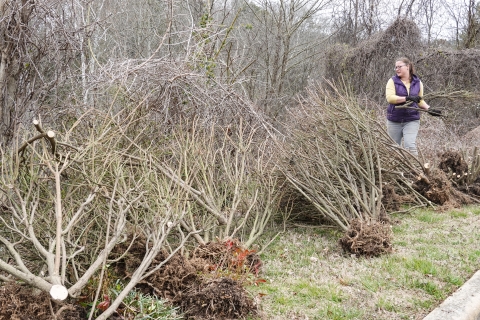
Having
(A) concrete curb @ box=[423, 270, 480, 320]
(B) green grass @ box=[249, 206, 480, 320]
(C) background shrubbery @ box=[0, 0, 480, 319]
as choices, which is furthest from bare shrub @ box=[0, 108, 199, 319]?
(A) concrete curb @ box=[423, 270, 480, 320]

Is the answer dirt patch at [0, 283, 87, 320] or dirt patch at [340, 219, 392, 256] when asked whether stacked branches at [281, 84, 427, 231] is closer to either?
dirt patch at [340, 219, 392, 256]

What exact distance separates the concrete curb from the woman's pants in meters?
3.52

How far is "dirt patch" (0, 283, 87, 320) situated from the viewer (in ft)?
9.03

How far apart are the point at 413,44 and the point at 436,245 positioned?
10970 mm

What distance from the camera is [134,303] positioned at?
3.27 meters

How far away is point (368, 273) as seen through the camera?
4184mm

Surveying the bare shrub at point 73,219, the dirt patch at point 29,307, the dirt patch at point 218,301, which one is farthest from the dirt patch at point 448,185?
the dirt patch at point 29,307

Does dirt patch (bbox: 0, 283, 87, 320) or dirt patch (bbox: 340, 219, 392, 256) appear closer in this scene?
dirt patch (bbox: 0, 283, 87, 320)

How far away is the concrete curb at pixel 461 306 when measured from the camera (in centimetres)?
330

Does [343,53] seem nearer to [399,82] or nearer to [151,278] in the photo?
[399,82]

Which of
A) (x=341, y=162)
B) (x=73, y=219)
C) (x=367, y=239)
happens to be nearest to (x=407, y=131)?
(x=341, y=162)

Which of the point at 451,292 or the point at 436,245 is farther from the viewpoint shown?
the point at 436,245

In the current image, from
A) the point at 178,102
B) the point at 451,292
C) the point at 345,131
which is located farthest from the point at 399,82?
the point at 451,292

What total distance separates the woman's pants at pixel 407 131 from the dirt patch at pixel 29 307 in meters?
5.71
